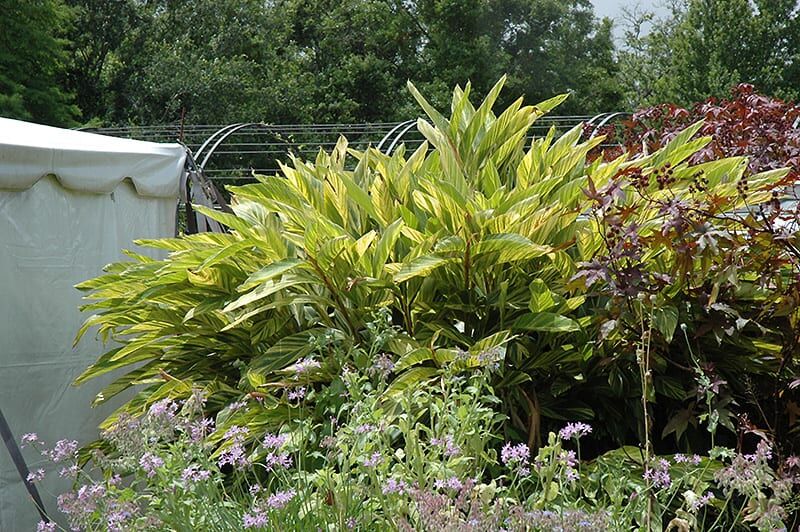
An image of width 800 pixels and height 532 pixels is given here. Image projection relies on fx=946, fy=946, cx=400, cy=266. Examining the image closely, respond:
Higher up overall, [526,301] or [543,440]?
[526,301]

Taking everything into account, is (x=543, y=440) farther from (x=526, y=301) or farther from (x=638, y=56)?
(x=638, y=56)

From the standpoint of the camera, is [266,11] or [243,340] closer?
[243,340]

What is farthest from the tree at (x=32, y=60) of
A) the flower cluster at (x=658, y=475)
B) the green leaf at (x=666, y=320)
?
the flower cluster at (x=658, y=475)

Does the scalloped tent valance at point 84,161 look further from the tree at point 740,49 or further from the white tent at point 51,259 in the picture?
the tree at point 740,49

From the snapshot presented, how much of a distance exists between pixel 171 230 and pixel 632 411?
2.32m

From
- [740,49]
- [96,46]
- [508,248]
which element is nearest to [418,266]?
[508,248]

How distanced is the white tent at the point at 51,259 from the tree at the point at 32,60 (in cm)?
1618

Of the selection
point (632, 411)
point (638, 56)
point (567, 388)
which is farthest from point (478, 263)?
point (638, 56)

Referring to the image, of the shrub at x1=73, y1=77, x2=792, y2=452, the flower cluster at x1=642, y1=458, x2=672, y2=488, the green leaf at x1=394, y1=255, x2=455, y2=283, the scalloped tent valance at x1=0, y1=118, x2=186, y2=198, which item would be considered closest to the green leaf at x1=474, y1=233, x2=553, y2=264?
the shrub at x1=73, y1=77, x2=792, y2=452

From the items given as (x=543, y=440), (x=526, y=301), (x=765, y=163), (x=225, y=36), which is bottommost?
(x=543, y=440)

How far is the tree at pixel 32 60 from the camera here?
751 inches

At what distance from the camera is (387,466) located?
6.82 ft

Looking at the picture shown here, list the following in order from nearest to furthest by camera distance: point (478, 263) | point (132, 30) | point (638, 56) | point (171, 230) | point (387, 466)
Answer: point (387, 466)
point (478, 263)
point (171, 230)
point (132, 30)
point (638, 56)

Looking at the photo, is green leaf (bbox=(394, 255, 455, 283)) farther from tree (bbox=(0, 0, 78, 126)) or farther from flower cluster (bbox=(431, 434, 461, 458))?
tree (bbox=(0, 0, 78, 126))
